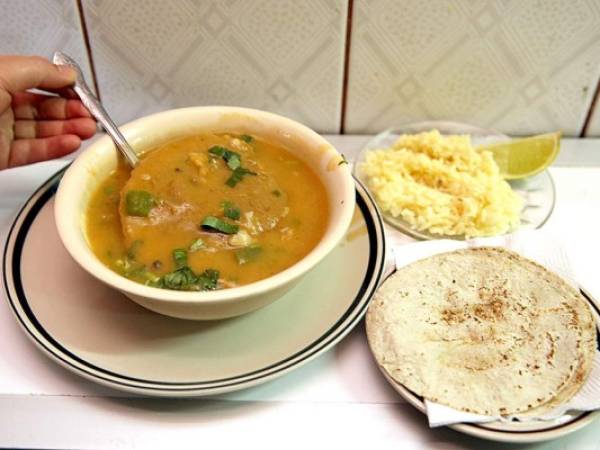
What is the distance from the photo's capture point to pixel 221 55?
1695mm

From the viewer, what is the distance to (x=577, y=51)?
1678mm

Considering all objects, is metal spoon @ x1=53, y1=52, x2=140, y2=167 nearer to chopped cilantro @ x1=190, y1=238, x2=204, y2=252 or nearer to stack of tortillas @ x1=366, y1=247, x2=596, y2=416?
chopped cilantro @ x1=190, y1=238, x2=204, y2=252

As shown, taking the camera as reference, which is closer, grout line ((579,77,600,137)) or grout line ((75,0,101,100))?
grout line ((75,0,101,100))

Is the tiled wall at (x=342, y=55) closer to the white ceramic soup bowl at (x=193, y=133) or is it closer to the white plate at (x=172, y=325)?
the white ceramic soup bowl at (x=193, y=133)

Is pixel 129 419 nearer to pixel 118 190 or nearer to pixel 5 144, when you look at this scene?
pixel 118 190

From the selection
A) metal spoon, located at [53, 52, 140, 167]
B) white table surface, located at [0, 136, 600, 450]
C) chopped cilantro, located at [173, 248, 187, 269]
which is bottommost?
white table surface, located at [0, 136, 600, 450]

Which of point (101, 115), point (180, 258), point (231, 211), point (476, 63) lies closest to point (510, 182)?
point (476, 63)

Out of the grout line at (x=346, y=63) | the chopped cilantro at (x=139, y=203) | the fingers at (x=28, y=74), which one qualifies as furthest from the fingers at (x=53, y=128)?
the grout line at (x=346, y=63)

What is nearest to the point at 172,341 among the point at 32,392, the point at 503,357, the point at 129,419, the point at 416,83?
the point at 129,419

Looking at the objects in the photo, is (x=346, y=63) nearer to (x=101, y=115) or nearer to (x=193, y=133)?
(x=193, y=133)

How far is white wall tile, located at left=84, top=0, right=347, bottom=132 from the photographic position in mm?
1606

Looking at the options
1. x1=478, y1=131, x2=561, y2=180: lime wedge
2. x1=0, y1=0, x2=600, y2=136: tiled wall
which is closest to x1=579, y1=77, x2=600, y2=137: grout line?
x1=0, y1=0, x2=600, y2=136: tiled wall

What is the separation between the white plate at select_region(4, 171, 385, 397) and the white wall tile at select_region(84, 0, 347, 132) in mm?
549

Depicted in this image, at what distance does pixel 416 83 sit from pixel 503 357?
0.91 m
